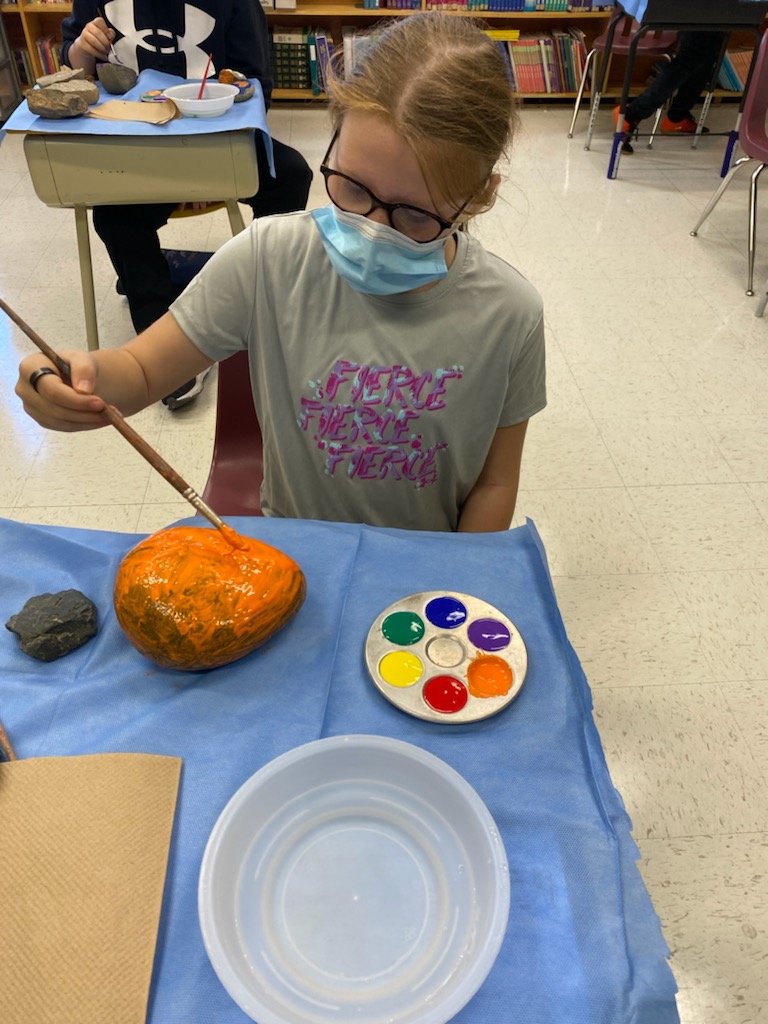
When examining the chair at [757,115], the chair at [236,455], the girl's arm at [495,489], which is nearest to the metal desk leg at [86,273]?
the chair at [236,455]

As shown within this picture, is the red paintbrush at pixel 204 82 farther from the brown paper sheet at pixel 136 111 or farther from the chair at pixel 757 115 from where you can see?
the chair at pixel 757 115

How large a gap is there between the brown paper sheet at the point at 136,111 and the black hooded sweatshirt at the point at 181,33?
322mm

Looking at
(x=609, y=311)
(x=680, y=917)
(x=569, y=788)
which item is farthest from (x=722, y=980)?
(x=609, y=311)

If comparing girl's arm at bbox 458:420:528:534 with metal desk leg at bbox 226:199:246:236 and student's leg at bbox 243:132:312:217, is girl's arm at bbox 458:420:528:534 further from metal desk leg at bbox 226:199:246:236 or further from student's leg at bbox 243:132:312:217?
student's leg at bbox 243:132:312:217

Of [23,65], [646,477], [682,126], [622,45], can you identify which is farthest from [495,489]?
[23,65]

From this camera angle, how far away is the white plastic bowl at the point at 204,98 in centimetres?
180

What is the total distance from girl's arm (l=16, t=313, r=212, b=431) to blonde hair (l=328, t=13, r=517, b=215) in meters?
0.33

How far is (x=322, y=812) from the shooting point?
56 cm

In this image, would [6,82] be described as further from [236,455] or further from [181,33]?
[236,455]

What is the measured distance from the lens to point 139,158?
1.75 metres

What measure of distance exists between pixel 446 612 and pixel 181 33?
7.04 feet

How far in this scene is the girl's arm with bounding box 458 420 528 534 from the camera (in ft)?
3.28

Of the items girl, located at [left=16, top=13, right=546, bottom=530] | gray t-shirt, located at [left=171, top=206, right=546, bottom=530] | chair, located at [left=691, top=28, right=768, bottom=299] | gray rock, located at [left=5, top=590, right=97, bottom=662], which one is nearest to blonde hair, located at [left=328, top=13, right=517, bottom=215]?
girl, located at [left=16, top=13, right=546, bottom=530]

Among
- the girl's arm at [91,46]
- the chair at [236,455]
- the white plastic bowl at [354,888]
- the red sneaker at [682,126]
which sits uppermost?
the girl's arm at [91,46]
